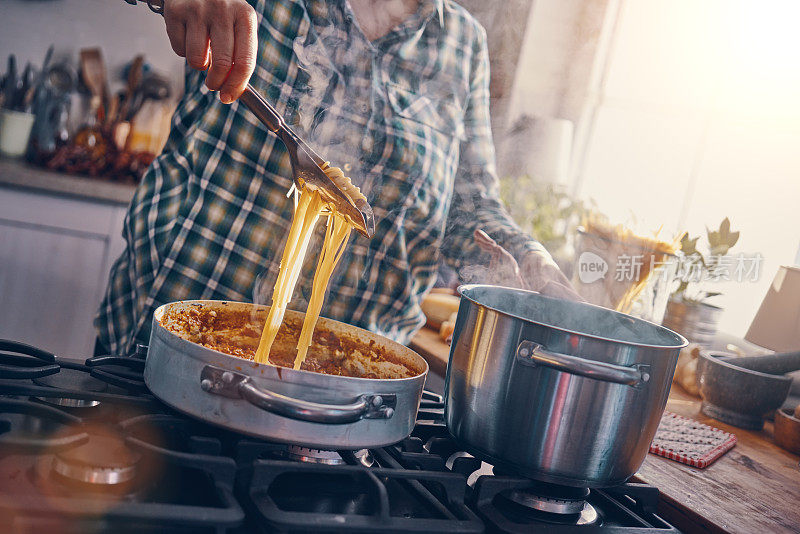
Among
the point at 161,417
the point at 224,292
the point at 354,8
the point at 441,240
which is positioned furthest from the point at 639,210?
the point at 161,417

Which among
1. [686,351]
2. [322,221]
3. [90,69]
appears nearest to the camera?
[322,221]

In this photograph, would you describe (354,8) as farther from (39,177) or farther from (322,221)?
(39,177)

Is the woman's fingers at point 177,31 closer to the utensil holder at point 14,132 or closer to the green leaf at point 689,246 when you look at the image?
the green leaf at point 689,246

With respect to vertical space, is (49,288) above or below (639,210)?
below

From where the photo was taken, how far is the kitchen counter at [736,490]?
83 cm

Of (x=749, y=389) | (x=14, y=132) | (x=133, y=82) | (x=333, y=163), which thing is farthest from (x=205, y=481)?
(x=133, y=82)

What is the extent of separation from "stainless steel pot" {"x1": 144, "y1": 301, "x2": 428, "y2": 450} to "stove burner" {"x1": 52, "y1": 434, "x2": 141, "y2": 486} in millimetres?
79

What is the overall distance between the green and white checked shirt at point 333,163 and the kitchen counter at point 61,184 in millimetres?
913

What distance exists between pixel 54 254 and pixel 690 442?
199 cm

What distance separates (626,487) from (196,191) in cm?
92

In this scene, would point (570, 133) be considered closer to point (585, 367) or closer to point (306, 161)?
point (306, 161)

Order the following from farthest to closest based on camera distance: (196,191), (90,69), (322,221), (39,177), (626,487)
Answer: (90,69)
(39,177)
(322,221)
(196,191)
(626,487)

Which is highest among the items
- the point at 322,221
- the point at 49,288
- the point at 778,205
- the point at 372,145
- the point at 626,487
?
the point at 778,205

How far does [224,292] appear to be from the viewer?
1.31 meters
